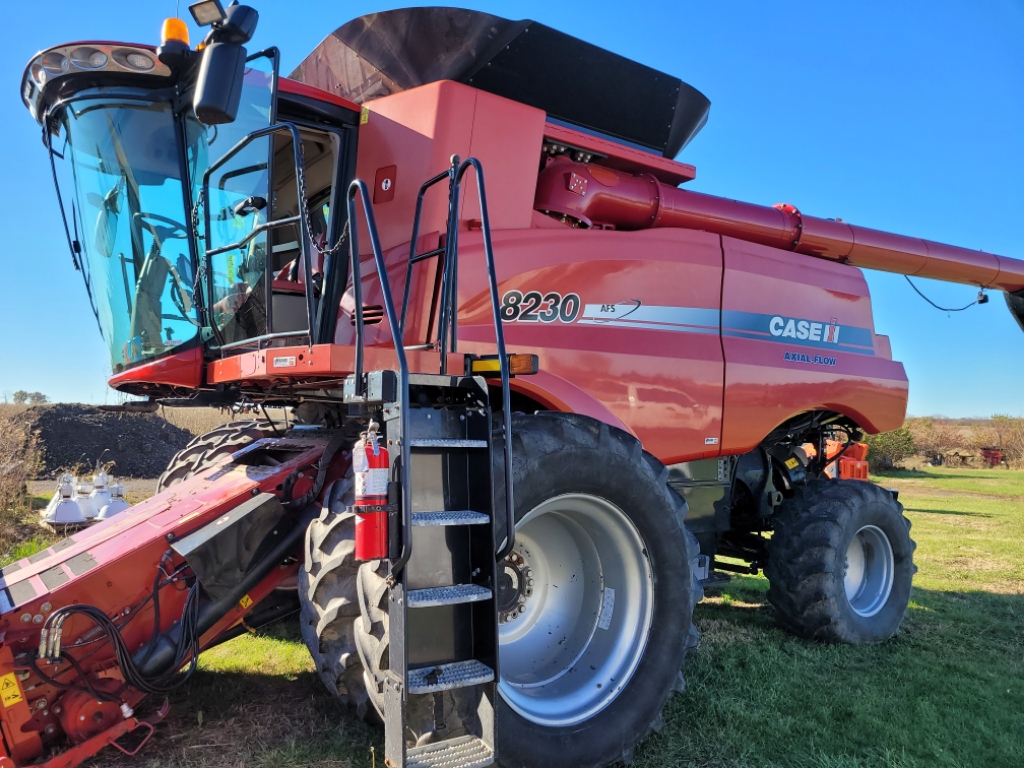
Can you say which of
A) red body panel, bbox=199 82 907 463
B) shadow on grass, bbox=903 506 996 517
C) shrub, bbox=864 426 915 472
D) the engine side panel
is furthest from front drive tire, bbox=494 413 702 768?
shrub, bbox=864 426 915 472

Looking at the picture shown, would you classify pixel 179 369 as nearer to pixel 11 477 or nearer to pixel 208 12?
pixel 208 12

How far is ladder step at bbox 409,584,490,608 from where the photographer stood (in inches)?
95.7

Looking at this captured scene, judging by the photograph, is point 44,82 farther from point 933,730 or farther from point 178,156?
point 933,730

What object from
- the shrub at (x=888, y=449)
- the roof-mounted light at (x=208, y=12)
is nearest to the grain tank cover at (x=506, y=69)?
the roof-mounted light at (x=208, y=12)

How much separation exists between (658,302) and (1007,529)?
9.89 metres

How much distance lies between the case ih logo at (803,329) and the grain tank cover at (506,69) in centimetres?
140

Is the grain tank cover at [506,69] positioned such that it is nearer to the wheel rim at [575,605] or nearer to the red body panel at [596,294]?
the red body panel at [596,294]

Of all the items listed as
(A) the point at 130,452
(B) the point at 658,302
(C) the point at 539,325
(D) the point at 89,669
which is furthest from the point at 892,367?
(A) the point at 130,452

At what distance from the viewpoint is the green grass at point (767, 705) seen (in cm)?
312

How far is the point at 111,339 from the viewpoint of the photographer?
425cm

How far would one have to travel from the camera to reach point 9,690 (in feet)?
8.94

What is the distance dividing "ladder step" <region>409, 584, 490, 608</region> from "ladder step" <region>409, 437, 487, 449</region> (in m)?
0.49

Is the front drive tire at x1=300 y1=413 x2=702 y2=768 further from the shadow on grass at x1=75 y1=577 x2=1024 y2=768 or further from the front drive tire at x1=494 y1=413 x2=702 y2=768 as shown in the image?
the shadow on grass at x1=75 y1=577 x2=1024 y2=768

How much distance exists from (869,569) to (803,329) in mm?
1951
